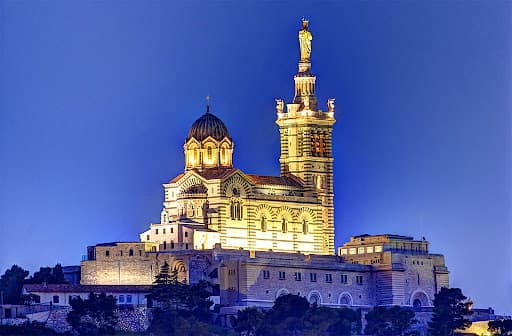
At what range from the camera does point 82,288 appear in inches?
5143

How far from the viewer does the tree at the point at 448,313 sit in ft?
453

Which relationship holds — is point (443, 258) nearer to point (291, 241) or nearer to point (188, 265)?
point (291, 241)

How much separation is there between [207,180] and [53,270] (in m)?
11.4

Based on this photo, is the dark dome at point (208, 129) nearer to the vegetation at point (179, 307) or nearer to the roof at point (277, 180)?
the roof at point (277, 180)

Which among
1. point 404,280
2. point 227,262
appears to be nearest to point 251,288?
point 227,262

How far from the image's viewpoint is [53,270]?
138625 millimetres

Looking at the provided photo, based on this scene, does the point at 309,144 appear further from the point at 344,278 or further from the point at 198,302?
the point at 198,302

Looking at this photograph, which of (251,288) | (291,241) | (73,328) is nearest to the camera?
(73,328)

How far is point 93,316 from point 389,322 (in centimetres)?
2021

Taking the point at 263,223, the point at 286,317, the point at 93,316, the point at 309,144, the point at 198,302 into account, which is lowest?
the point at 93,316

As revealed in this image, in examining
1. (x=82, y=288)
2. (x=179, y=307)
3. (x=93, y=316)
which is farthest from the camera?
(x=82, y=288)

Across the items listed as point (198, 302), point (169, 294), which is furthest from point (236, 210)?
point (169, 294)

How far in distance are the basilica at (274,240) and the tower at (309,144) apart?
0.07 metres

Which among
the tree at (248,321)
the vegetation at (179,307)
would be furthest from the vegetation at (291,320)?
A: the vegetation at (179,307)
